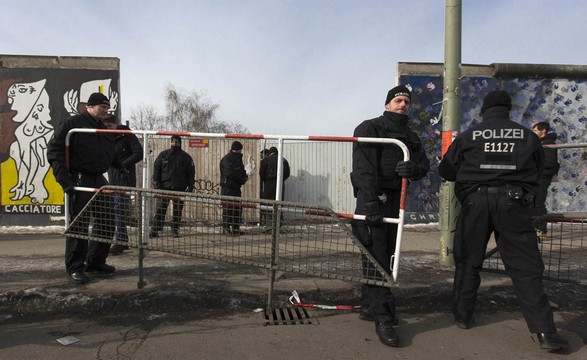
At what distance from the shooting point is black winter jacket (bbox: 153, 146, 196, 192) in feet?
22.7

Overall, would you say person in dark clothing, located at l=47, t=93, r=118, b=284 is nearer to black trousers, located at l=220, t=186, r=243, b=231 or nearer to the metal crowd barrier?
the metal crowd barrier

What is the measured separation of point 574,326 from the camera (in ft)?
11.7

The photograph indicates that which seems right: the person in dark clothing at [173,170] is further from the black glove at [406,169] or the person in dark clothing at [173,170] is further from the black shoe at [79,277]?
the black glove at [406,169]

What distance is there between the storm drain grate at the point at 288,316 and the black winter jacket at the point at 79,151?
2.45 m

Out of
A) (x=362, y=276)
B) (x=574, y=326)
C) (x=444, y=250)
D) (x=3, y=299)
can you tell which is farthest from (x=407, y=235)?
(x=3, y=299)

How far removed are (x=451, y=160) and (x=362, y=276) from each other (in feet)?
4.16

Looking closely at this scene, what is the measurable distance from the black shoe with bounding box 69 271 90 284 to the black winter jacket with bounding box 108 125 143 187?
1.80 metres

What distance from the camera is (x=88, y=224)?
4.18m

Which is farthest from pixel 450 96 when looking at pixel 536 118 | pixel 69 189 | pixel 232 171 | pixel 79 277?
pixel 536 118

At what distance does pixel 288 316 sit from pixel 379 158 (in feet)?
5.39

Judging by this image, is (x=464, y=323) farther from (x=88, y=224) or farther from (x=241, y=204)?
(x=88, y=224)

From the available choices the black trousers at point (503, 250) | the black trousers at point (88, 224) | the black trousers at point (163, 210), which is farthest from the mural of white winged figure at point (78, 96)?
the black trousers at point (503, 250)

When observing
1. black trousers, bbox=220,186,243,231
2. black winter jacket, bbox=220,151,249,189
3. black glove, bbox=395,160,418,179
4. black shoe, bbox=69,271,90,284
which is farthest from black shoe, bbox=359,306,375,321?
black winter jacket, bbox=220,151,249,189

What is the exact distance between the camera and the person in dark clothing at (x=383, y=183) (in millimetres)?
3166
